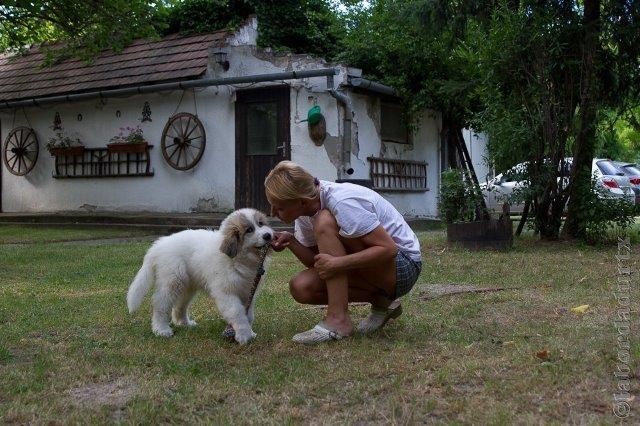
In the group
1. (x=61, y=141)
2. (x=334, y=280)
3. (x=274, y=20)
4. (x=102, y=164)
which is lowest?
(x=334, y=280)

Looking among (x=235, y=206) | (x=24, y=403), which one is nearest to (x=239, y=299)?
(x=24, y=403)

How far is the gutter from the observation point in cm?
1362

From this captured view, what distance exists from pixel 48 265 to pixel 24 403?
6.26m

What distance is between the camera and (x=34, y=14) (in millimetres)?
11648

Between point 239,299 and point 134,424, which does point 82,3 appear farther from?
point 134,424

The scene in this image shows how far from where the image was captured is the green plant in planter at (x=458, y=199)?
34.1ft

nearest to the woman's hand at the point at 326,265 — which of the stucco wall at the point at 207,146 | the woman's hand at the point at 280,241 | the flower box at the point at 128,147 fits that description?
the woman's hand at the point at 280,241

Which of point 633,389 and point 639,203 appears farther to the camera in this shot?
point 639,203

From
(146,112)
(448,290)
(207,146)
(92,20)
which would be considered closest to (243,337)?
(448,290)

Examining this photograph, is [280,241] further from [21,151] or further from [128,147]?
[21,151]

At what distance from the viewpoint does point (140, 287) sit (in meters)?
4.88

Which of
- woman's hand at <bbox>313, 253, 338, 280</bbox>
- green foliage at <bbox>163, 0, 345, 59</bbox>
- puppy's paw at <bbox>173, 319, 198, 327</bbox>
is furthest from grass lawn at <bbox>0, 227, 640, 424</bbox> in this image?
green foliage at <bbox>163, 0, 345, 59</bbox>

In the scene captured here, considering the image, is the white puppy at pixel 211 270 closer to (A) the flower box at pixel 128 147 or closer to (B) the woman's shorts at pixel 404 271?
(B) the woman's shorts at pixel 404 271

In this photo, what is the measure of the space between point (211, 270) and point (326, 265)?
0.80 m
